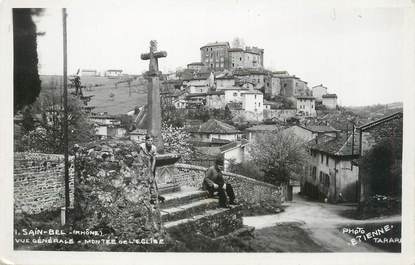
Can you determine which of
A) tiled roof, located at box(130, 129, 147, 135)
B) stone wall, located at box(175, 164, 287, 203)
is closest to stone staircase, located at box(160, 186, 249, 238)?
stone wall, located at box(175, 164, 287, 203)

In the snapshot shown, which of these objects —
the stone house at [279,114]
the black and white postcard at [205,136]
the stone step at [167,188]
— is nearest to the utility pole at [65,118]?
the black and white postcard at [205,136]

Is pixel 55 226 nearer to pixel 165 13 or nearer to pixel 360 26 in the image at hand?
pixel 165 13

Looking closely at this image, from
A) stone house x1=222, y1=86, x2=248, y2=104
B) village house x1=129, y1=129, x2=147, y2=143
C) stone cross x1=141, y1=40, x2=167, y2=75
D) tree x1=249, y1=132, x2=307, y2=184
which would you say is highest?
stone cross x1=141, y1=40, x2=167, y2=75

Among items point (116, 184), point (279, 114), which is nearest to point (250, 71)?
point (279, 114)

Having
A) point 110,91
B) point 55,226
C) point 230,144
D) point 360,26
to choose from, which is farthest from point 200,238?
point 360,26

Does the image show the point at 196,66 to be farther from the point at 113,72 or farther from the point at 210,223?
the point at 210,223

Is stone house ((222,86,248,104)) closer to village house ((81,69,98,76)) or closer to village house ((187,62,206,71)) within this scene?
village house ((187,62,206,71))

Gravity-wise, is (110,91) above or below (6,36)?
below

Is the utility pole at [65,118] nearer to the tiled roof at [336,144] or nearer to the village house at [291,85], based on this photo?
the village house at [291,85]
